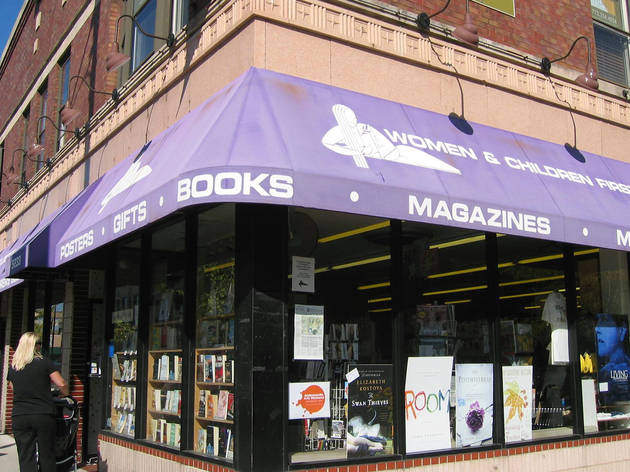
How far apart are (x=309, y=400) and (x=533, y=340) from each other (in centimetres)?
325

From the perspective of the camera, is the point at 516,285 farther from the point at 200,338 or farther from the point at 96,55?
the point at 96,55

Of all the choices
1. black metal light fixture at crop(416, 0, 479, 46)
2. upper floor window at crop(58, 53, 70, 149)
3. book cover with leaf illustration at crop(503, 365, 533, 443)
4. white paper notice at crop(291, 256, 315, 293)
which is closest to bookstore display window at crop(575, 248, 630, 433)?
book cover with leaf illustration at crop(503, 365, 533, 443)

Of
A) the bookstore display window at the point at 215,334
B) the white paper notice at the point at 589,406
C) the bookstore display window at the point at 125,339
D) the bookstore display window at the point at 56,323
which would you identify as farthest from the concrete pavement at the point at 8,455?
the white paper notice at the point at 589,406

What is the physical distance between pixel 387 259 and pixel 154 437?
334 centimetres

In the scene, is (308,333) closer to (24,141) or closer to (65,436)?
(65,436)

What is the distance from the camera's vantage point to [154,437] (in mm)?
7711

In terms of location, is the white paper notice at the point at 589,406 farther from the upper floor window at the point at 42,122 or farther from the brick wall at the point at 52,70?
the upper floor window at the point at 42,122

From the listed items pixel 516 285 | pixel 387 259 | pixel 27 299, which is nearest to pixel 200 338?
pixel 387 259

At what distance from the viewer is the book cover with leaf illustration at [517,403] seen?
24.3 ft

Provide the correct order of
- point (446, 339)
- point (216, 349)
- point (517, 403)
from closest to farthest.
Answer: point (216, 349) < point (446, 339) < point (517, 403)

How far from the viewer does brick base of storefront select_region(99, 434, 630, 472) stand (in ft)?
21.1

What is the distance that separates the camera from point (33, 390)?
705cm

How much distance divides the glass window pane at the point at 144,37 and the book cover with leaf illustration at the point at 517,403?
6.34m

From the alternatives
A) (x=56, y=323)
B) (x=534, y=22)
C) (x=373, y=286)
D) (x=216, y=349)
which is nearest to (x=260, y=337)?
(x=216, y=349)
